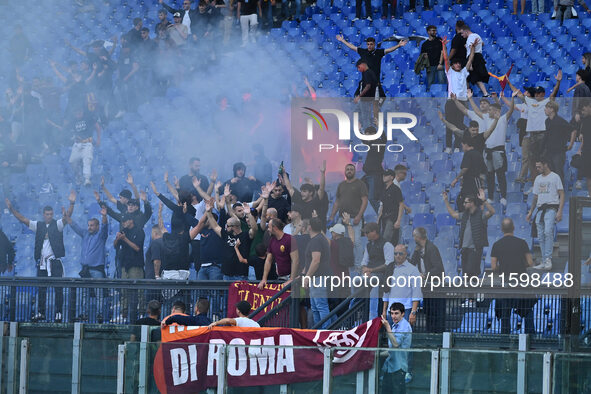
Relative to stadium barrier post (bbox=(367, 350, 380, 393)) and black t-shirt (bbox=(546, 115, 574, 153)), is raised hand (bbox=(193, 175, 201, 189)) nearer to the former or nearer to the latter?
black t-shirt (bbox=(546, 115, 574, 153))

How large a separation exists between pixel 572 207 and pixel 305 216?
9.38 ft

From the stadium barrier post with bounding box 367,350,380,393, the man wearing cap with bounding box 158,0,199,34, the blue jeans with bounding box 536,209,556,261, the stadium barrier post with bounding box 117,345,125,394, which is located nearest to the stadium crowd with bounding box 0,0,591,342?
the blue jeans with bounding box 536,209,556,261

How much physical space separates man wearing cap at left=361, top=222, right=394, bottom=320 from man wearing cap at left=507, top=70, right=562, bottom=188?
183cm

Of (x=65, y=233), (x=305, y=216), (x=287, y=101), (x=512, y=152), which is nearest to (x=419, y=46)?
(x=287, y=101)

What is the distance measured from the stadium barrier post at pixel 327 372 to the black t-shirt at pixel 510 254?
10.6ft

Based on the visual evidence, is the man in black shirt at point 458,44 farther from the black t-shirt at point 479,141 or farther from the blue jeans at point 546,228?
the blue jeans at point 546,228

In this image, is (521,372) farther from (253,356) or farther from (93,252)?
(93,252)

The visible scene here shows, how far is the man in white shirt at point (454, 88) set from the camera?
1310cm

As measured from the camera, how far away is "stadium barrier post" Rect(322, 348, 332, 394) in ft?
26.8

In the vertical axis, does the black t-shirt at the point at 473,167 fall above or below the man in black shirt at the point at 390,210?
above

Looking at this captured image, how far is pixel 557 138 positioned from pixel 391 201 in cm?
197

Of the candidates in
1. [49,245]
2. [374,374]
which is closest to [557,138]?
[374,374]

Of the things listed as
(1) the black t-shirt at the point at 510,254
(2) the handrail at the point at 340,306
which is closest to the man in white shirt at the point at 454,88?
(1) the black t-shirt at the point at 510,254

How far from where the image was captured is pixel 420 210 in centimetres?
1249
